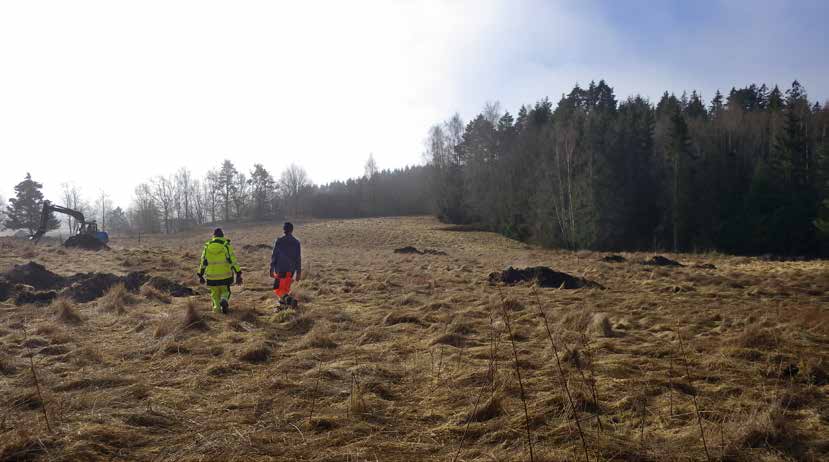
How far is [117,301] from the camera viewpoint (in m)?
8.97

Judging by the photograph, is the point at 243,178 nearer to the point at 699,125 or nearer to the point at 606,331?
the point at 699,125

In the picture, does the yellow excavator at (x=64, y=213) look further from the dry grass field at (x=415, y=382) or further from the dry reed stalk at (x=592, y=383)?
the dry reed stalk at (x=592, y=383)

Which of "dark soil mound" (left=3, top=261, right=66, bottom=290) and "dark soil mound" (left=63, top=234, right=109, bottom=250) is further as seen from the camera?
"dark soil mound" (left=63, top=234, right=109, bottom=250)

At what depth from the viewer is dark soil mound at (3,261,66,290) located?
11.5 meters

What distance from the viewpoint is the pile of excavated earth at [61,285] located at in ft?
32.1

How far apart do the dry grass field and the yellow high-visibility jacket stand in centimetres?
72

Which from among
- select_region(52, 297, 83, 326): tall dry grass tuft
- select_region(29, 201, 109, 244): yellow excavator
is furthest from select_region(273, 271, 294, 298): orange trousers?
select_region(29, 201, 109, 244): yellow excavator

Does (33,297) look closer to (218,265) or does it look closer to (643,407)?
(218,265)

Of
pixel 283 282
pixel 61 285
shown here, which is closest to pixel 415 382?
pixel 283 282

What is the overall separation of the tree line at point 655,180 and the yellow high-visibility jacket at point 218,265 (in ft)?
96.4

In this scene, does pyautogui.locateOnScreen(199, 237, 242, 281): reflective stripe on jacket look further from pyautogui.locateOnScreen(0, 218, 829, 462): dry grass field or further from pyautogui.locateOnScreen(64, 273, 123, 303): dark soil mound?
pyautogui.locateOnScreen(64, 273, 123, 303): dark soil mound

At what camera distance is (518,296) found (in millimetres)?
10148

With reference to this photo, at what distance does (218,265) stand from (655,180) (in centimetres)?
4274

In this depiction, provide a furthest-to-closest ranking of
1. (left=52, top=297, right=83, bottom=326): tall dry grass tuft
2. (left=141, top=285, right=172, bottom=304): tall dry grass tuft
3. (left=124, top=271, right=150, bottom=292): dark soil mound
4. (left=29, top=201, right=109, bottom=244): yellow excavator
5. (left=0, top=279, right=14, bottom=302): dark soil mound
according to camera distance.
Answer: (left=29, top=201, right=109, bottom=244): yellow excavator < (left=124, top=271, right=150, bottom=292): dark soil mound < (left=141, top=285, right=172, bottom=304): tall dry grass tuft < (left=0, top=279, right=14, bottom=302): dark soil mound < (left=52, top=297, right=83, bottom=326): tall dry grass tuft
